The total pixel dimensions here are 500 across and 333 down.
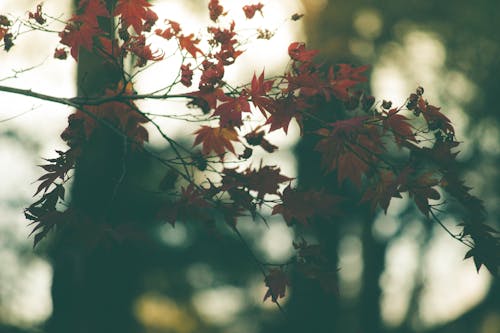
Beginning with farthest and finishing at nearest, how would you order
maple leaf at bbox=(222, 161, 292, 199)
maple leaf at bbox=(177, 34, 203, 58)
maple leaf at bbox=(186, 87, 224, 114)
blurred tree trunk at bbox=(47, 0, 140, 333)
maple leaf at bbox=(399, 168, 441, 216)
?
blurred tree trunk at bbox=(47, 0, 140, 333) < maple leaf at bbox=(177, 34, 203, 58) < maple leaf at bbox=(222, 161, 292, 199) < maple leaf at bbox=(186, 87, 224, 114) < maple leaf at bbox=(399, 168, 441, 216)

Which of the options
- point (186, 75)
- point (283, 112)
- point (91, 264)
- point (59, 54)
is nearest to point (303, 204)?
point (283, 112)

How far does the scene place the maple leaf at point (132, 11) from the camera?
237 centimetres

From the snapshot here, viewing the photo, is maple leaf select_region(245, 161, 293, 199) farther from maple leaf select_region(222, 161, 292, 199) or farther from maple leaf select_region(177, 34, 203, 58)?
maple leaf select_region(177, 34, 203, 58)

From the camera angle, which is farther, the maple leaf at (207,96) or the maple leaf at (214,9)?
the maple leaf at (214,9)

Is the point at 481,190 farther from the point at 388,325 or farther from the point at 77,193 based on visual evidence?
the point at 77,193

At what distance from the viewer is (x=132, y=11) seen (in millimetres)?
2383

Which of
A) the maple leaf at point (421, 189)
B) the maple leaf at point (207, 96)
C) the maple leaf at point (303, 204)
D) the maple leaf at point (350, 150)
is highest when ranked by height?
the maple leaf at point (207, 96)

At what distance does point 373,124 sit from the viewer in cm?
232

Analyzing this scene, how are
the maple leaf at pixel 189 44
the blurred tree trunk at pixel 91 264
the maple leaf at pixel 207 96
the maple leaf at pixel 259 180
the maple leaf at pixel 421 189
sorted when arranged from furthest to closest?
the blurred tree trunk at pixel 91 264 → the maple leaf at pixel 189 44 → the maple leaf at pixel 259 180 → the maple leaf at pixel 207 96 → the maple leaf at pixel 421 189

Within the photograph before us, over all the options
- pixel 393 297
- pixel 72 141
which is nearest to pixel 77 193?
pixel 72 141

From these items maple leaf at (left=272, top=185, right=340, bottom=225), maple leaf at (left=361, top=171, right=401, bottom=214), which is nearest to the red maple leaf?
maple leaf at (left=272, top=185, right=340, bottom=225)

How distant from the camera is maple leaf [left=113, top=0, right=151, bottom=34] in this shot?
2.37 meters

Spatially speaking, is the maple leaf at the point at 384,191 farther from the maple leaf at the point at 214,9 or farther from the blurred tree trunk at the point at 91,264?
the blurred tree trunk at the point at 91,264

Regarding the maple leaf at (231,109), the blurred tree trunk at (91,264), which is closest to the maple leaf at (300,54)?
the maple leaf at (231,109)
